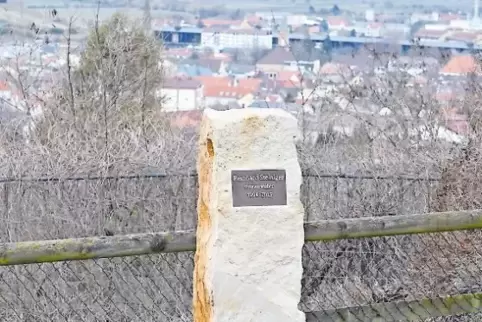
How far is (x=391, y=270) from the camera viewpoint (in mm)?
7055

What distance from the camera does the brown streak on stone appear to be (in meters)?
3.97

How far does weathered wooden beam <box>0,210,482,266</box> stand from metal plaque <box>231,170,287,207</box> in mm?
394

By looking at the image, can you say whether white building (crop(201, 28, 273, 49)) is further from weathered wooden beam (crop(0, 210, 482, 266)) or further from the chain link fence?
weathered wooden beam (crop(0, 210, 482, 266))

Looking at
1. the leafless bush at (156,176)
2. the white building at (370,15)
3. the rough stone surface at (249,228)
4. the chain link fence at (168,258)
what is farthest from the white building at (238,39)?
the rough stone surface at (249,228)

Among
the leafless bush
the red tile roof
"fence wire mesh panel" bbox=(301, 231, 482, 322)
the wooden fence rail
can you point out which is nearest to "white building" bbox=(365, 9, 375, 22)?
the red tile roof

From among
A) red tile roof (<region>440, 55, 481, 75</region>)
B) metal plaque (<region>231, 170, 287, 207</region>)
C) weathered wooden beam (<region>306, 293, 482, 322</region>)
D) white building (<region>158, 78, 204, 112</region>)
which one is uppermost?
metal plaque (<region>231, 170, 287, 207</region>)

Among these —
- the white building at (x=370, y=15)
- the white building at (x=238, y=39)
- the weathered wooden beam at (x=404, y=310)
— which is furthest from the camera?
the white building at (x=370, y=15)

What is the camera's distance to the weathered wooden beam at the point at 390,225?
426 cm

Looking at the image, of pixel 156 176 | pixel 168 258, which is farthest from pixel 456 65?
pixel 168 258

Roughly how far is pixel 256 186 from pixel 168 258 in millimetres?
3408

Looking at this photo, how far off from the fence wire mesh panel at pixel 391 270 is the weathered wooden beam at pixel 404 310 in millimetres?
878

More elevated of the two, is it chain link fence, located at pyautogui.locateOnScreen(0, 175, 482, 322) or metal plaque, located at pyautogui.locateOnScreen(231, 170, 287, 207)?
metal plaque, located at pyautogui.locateOnScreen(231, 170, 287, 207)

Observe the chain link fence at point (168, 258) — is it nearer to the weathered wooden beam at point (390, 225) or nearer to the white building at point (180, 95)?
the weathered wooden beam at point (390, 225)

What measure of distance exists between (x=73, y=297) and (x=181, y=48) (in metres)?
9.50
